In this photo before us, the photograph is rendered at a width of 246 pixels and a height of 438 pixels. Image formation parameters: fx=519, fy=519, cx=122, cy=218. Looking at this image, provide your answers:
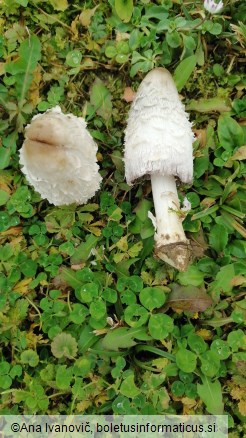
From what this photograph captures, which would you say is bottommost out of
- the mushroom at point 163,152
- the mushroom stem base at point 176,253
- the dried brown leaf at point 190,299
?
the dried brown leaf at point 190,299

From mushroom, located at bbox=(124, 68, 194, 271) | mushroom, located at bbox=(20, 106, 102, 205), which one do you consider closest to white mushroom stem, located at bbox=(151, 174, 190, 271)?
mushroom, located at bbox=(124, 68, 194, 271)

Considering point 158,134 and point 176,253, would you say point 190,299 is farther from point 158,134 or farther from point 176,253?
point 158,134

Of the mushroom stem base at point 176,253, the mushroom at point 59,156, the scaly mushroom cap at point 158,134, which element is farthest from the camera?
the mushroom stem base at point 176,253

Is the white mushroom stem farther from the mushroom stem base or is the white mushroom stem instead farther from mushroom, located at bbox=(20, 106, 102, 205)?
mushroom, located at bbox=(20, 106, 102, 205)

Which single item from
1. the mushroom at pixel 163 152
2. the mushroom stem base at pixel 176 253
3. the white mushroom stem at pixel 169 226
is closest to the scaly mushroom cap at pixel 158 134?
the mushroom at pixel 163 152

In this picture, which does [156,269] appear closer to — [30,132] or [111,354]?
[111,354]

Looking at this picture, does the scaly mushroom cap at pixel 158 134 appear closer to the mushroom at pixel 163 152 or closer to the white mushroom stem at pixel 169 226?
the mushroom at pixel 163 152

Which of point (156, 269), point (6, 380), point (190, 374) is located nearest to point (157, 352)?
point (190, 374)

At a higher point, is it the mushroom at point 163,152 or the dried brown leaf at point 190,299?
the mushroom at point 163,152
